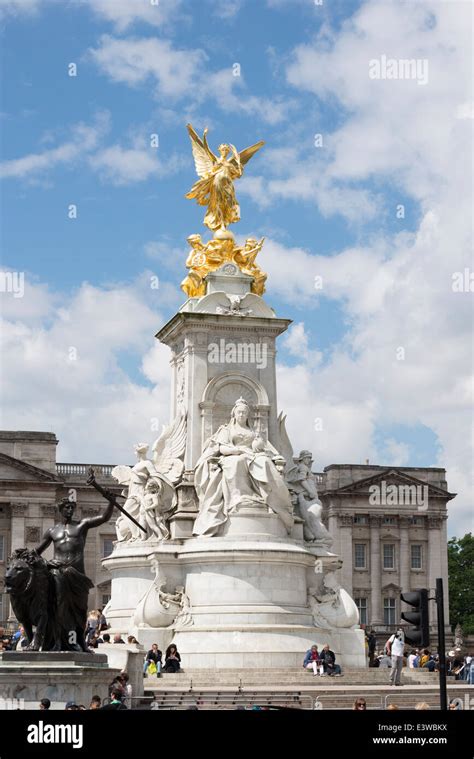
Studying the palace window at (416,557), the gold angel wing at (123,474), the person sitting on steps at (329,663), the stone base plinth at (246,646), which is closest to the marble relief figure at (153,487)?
the gold angel wing at (123,474)

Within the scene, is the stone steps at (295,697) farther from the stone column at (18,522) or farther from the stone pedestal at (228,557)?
the stone column at (18,522)

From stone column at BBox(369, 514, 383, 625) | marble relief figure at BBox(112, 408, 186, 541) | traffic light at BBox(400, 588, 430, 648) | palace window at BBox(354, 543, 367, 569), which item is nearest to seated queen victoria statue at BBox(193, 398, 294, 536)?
marble relief figure at BBox(112, 408, 186, 541)

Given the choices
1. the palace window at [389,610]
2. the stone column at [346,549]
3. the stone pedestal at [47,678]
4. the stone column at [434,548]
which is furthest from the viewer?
the stone column at [434,548]

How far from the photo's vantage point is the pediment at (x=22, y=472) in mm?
87312

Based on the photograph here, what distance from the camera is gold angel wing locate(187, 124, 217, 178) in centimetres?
4294

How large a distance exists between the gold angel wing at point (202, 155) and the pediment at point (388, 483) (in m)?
52.9

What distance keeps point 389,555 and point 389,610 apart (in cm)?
453

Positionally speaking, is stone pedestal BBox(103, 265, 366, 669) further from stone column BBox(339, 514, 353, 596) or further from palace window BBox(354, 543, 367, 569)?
palace window BBox(354, 543, 367, 569)

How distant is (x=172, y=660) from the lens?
33250 millimetres

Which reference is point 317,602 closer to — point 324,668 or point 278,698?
point 324,668

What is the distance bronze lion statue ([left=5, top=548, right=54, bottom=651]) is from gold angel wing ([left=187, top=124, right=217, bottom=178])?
22972mm

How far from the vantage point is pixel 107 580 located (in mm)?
83688

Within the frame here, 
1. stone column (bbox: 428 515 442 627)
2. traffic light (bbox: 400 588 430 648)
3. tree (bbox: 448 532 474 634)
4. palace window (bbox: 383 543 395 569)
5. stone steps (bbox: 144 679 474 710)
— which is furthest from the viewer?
tree (bbox: 448 532 474 634)
